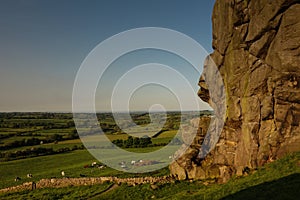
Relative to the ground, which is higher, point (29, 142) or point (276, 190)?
point (29, 142)

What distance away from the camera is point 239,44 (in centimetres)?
3825

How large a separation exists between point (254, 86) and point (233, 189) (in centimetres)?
1419

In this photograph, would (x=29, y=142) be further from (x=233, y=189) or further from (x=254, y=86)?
(x=233, y=189)

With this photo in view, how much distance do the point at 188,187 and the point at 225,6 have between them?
25859 millimetres

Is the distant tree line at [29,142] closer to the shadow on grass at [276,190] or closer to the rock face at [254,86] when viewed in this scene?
the rock face at [254,86]

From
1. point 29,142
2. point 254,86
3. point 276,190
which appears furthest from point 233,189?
point 29,142

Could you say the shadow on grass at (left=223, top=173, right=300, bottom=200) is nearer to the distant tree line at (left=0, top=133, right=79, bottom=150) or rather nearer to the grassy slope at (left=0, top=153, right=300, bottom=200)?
the grassy slope at (left=0, top=153, right=300, bottom=200)

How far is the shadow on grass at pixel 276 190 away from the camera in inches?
867

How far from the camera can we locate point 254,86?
3575 cm

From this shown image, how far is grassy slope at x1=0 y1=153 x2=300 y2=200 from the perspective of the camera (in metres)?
23.7

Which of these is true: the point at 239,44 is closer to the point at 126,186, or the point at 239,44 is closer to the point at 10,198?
the point at 126,186

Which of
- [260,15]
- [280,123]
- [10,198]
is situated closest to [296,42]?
[260,15]

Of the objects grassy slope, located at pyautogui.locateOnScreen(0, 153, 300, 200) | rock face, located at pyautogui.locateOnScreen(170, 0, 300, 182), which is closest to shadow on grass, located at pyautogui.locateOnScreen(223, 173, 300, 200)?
grassy slope, located at pyautogui.locateOnScreen(0, 153, 300, 200)

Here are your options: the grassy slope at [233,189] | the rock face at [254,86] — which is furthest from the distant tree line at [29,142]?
the rock face at [254,86]
